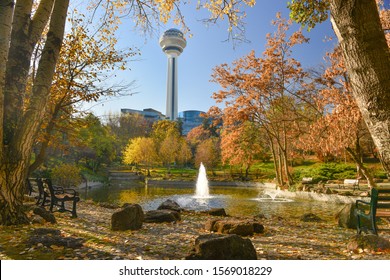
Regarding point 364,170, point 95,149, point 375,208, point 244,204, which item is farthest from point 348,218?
point 95,149

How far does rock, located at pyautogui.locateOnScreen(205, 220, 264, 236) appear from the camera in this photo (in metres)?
5.80

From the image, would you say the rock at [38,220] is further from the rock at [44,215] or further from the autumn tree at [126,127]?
the autumn tree at [126,127]

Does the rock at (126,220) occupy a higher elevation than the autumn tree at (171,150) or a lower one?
lower

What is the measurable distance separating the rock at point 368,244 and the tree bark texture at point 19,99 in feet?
18.5

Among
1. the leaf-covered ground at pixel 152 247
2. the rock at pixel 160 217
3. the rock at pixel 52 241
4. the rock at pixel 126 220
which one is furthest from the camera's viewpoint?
the rock at pixel 160 217

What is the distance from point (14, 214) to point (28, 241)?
1451 millimetres

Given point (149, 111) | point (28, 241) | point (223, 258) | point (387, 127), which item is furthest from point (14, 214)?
point (149, 111)

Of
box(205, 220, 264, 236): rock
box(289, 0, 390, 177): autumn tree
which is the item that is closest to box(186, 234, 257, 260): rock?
box(289, 0, 390, 177): autumn tree

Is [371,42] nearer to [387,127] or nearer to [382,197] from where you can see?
[387,127]

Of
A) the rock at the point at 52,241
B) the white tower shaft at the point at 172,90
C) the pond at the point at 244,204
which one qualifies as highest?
the white tower shaft at the point at 172,90

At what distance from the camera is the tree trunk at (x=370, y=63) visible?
235 centimetres

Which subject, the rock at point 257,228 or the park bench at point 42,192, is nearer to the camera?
the rock at point 257,228

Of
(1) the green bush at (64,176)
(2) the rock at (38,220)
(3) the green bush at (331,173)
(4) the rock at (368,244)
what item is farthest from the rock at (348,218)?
(1) the green bush at (64,176)

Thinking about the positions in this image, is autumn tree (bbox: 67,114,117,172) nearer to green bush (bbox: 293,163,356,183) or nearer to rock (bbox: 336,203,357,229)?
green bush (bbox: 293,163,356,183)
